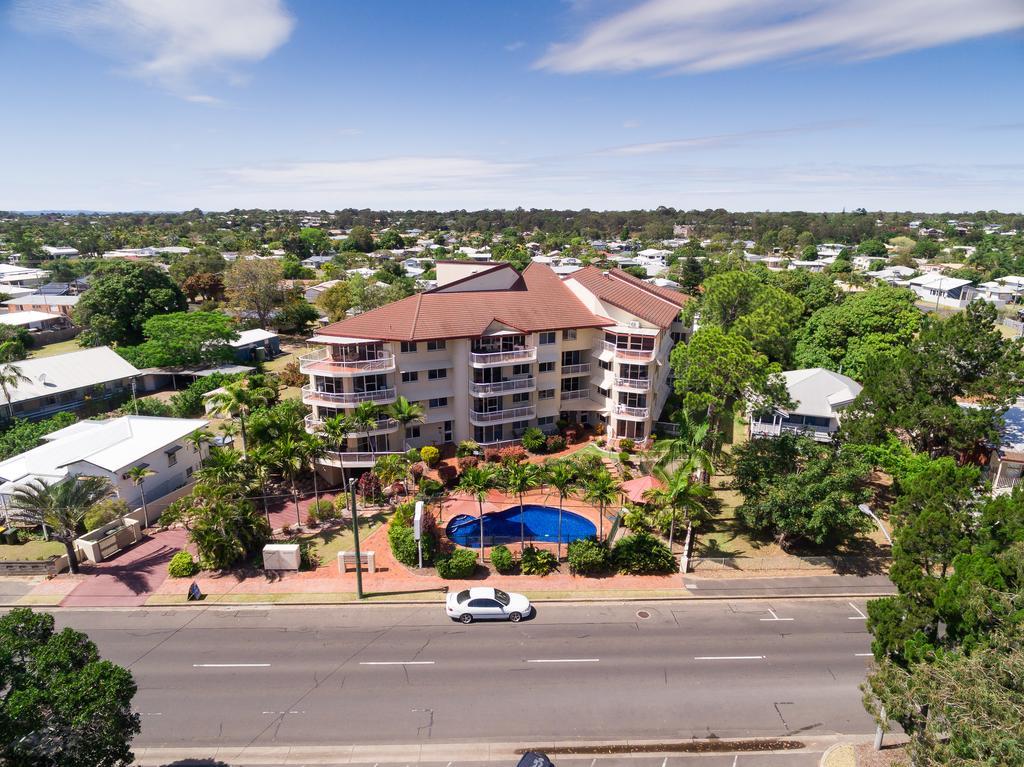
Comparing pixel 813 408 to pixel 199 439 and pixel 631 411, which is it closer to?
pixel 631 411

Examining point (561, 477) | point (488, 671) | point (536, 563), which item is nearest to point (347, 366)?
point (561, 477)

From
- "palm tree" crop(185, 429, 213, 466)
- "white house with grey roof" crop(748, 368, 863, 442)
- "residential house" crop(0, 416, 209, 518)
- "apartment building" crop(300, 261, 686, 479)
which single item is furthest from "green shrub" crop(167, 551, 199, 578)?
"white house with grey roof" crop(748, 368, 863, 442)

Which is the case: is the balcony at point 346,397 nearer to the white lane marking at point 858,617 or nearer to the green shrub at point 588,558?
the green shrub at point 588,558

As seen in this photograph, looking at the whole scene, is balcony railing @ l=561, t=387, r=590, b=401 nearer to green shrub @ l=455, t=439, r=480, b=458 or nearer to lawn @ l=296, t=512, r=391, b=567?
green shrub @ l=455, t=439, r=480, b=458

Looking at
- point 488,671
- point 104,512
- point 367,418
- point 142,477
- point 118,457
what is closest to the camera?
point 488,671

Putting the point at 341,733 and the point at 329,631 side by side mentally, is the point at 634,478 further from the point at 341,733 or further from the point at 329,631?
the point at 341,733

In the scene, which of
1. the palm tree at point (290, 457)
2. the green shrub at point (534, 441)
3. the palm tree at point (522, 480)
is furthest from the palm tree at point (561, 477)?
the palm tree at point (290, 457)

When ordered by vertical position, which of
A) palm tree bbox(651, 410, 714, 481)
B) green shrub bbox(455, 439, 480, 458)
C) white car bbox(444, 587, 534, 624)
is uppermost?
palm tree bbox(651, 410, 714, 481)
